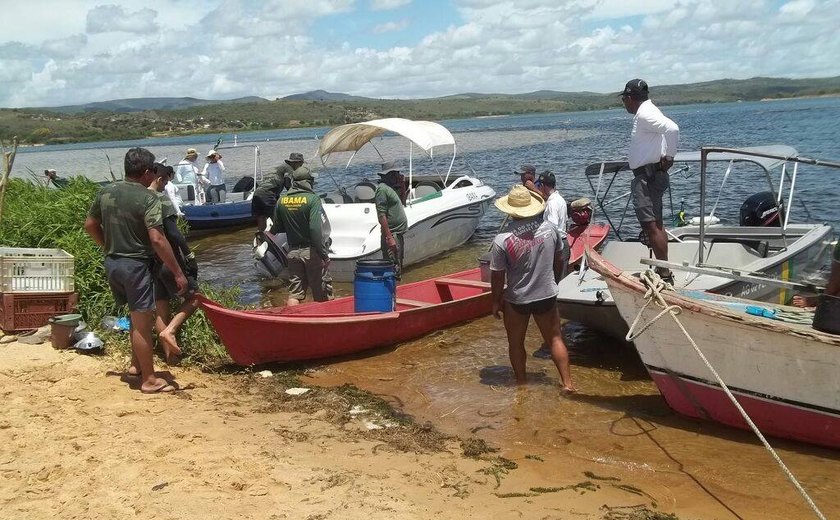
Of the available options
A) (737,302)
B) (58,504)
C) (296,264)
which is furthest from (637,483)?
(296,264)

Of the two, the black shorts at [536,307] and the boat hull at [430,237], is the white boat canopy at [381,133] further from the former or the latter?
the black shorts at [536,307]

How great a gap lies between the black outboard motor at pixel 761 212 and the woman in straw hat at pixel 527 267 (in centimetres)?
520

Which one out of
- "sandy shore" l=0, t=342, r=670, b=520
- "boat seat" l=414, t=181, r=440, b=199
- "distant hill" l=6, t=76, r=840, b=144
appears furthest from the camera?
"distant hill" l=6, t=76, r=840, b=144

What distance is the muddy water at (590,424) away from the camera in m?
5.04

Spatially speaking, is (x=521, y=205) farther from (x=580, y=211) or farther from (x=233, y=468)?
(x=580, y=211)

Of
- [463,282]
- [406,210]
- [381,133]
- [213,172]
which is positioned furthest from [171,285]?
[213,172]

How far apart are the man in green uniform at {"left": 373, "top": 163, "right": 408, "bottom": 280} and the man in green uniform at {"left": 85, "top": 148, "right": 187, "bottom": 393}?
4.60m

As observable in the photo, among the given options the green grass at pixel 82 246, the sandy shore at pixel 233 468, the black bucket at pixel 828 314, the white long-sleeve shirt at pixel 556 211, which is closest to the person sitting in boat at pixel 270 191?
the green grass at pixel 82 246

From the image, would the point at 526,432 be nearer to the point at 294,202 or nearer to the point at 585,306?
the point at 585,306

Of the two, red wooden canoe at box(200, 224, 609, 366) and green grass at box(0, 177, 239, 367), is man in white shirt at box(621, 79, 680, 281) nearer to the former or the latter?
red wooden canoe at box(200, 224, 609, 366)

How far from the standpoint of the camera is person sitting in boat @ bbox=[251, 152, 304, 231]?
10.1 m

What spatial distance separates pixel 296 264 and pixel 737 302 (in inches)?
208

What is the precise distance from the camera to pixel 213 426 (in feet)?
18.6

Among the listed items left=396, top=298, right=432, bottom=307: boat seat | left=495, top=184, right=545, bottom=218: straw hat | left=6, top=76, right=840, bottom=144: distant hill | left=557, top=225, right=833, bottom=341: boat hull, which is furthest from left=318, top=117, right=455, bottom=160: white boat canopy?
left=6, top=76, right=840, bottom=144: distant hill
